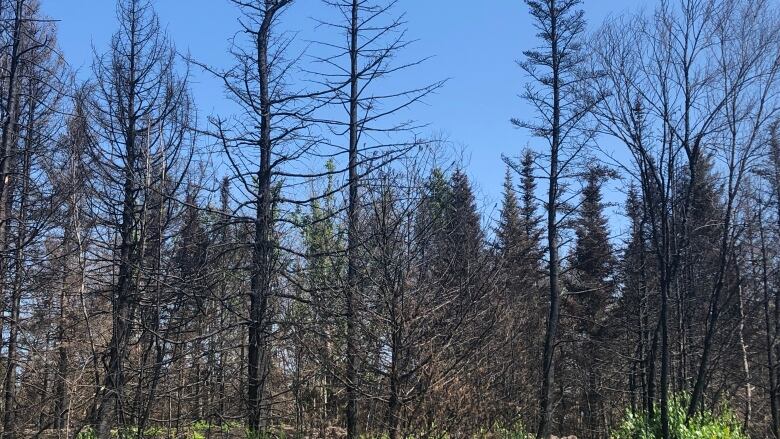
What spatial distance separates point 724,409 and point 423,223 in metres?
11.2

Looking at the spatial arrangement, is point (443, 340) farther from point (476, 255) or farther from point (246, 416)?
point (476, 255)

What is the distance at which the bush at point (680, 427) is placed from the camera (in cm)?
1224

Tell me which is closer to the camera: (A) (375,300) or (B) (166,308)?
(B) (166,308)

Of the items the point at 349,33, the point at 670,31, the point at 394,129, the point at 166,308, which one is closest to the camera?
the point at 166,308

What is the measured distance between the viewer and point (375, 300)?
8.36m

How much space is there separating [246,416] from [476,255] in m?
5.38

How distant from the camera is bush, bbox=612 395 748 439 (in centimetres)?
1224

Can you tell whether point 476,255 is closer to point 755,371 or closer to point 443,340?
point 443,340

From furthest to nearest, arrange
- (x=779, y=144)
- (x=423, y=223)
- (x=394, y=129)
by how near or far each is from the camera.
Result: (x=779, y=144), (x=394, y=129), (x=423, y=223)

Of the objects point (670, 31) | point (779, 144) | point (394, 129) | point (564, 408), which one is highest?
point (670, 31)

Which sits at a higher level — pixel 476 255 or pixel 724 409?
pixel 476 255

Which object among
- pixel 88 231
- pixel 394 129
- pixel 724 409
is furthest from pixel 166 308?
pixel 724 409

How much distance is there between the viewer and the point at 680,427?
12.3m

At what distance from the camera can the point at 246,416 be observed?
9398 mm
